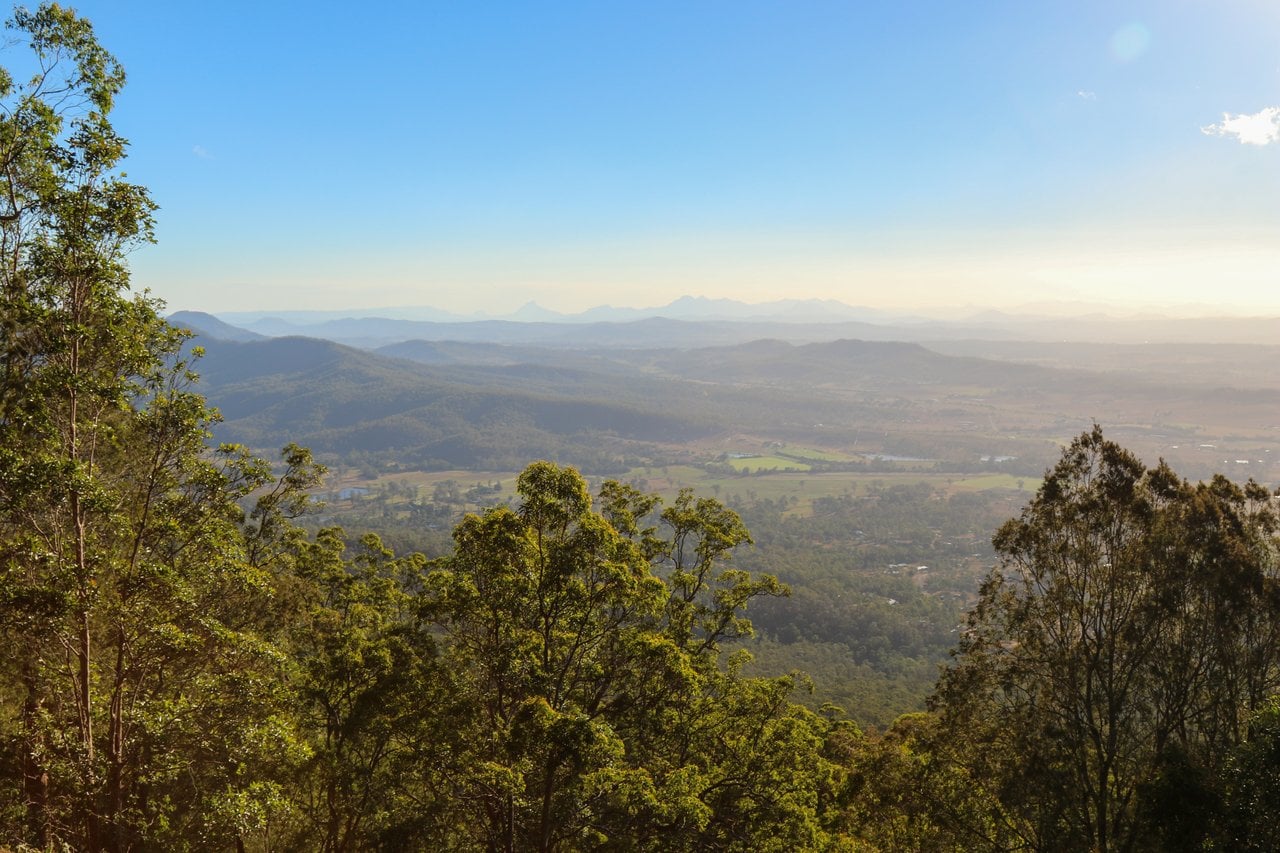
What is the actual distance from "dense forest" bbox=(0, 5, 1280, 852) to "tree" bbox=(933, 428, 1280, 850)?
0.06m

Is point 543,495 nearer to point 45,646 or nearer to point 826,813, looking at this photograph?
point 45,646

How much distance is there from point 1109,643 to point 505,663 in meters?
11.6

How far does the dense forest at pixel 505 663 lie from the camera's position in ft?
27.7

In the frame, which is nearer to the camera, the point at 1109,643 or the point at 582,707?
the point at 582,707

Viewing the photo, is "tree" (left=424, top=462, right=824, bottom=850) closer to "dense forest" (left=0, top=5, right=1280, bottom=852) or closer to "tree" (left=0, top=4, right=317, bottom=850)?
"dense forest" (left=0, top=5, right=1280, bottom=852)

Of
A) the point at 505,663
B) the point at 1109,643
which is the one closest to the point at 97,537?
the point at 505,663

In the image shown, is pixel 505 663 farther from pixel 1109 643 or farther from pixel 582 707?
pixel 1109 643

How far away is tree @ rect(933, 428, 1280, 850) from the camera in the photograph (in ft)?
39.4

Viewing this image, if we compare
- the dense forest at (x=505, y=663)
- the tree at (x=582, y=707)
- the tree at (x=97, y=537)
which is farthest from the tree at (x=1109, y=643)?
the tree at (x=97, y=537)

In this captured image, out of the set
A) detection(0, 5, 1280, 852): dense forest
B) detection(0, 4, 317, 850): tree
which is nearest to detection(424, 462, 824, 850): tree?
detection(0, 5, 1280, 852): dense forest

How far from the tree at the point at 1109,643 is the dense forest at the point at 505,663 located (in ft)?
0.20

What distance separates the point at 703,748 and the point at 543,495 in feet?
23.5

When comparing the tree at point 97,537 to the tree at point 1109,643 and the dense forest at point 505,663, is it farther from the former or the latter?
the tree at point 1109,643

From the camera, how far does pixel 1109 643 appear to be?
1257 cm
